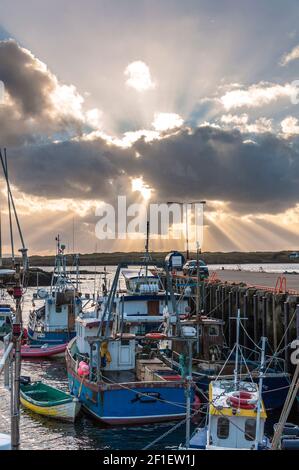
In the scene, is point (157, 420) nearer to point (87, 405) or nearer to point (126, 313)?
point (87, 405)

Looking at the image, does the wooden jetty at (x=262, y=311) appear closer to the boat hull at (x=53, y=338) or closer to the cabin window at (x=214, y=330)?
the cabin window at (x=214, y=330)

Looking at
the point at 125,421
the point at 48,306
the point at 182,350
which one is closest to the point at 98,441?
the point at 125,421

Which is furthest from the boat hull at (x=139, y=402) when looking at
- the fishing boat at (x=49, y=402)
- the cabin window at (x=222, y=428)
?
the cabin window at (x=222, y=428)

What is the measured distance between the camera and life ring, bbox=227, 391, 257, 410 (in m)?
15.9

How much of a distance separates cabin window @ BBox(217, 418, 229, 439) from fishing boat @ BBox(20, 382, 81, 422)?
28.5 ft

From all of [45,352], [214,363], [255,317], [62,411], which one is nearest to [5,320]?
[45,352]

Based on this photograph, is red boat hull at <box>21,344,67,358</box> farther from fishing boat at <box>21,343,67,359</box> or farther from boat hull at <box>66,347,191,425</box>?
boat hull at <box>66,347,191,425</box>

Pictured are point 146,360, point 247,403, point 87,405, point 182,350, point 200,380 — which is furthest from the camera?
point 182,350

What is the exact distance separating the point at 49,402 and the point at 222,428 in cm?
1035

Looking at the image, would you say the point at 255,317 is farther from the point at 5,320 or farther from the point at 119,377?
the point at 5,320

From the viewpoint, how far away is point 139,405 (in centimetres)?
2152

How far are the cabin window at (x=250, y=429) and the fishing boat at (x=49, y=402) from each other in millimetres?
9381
